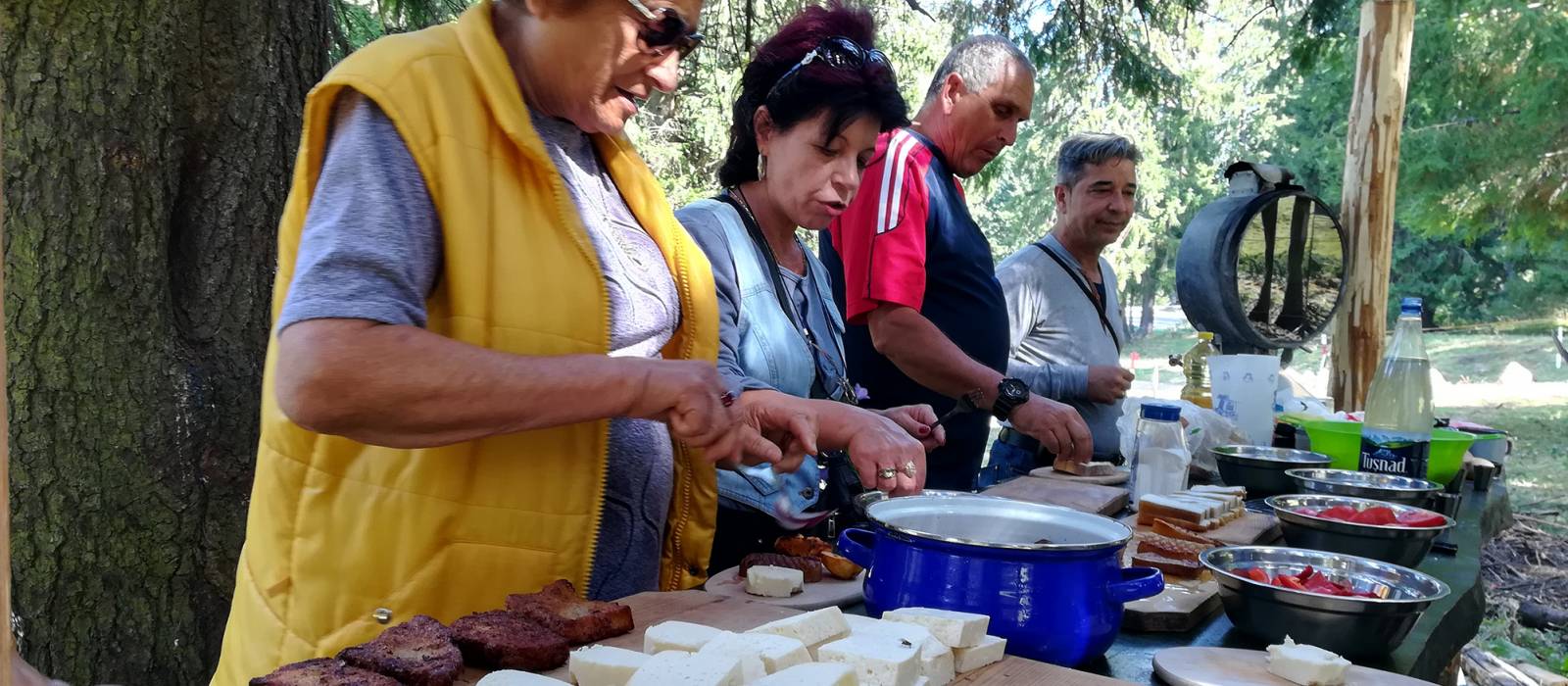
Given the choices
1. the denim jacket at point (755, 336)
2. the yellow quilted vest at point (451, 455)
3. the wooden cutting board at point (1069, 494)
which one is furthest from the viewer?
the wooden cutting board at point (1069, 494)

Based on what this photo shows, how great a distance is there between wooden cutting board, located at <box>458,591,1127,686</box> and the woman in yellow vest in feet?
0.45

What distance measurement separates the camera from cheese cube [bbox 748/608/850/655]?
1.35 m

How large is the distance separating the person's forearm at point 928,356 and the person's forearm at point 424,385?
5.95 feet

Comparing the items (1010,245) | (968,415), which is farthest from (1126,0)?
(1010,245)

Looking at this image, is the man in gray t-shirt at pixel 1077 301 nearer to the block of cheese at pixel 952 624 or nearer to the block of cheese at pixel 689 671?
the block of cheese at pixel 952 624

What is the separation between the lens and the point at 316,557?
1.55 m

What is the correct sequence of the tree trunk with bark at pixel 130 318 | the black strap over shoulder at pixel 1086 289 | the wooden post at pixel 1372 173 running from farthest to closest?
the wooden post at pixel 1372 173 < the black strap over shoulder at pixel 1086 289 < the tree trunk with bark at pixel 130 318

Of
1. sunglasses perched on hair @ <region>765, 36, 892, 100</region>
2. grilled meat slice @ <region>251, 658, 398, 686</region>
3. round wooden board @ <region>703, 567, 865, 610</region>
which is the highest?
sunglasses perched on hair @ <region>765, 36, 892, 100</region>

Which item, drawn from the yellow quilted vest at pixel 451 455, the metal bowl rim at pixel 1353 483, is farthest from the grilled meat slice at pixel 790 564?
the metal bowl rim at pixel 1353 483

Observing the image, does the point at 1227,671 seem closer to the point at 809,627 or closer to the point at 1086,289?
the point at 809,627

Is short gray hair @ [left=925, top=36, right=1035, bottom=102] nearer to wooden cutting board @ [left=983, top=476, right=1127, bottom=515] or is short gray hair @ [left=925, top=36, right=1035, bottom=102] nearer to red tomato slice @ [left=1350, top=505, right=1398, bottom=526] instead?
wooden cutting board @ [left=983, top=476, right=1127, bottom=515]

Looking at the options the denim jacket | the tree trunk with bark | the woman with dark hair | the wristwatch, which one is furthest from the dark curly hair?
the tree trunk with bark

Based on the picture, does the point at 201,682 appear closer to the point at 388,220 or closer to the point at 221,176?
the point at 221,176

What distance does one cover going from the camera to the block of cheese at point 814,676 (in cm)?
116
